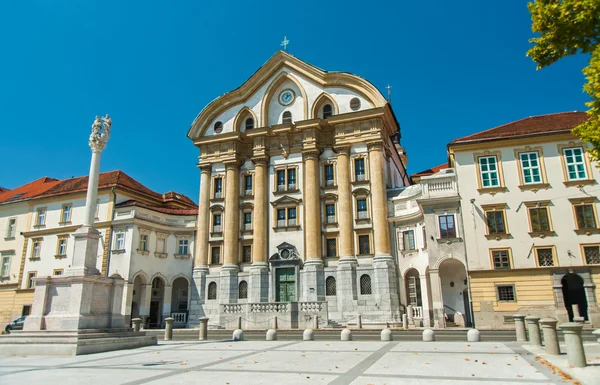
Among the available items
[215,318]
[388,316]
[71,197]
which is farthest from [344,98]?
[71,197]

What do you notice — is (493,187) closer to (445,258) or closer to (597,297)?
(445,258)

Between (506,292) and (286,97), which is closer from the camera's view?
(506,292)

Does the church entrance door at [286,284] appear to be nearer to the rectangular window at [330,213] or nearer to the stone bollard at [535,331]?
the rectangular window at [330,213]

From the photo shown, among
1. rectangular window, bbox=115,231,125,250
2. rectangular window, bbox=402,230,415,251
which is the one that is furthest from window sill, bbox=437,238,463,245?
rectangular window, bbox=115,231,125,250

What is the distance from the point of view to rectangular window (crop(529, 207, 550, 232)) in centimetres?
2962

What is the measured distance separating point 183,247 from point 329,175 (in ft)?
52.9

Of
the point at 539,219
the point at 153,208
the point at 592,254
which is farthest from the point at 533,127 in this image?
the point at 153,208

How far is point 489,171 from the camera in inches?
1249

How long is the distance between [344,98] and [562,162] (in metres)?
19.5

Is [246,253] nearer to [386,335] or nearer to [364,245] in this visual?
[364,245]

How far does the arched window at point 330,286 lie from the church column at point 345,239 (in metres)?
0.56

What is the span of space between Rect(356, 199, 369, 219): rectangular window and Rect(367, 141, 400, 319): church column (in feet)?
3.04

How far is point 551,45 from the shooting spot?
13828mm

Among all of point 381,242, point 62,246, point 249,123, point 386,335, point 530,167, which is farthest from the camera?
point 249,123
